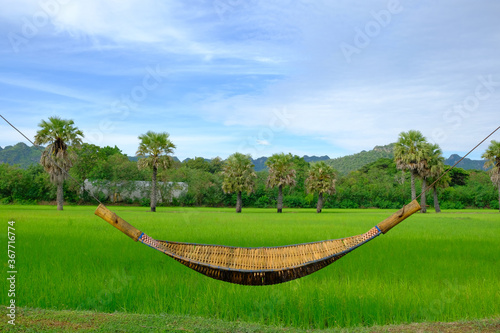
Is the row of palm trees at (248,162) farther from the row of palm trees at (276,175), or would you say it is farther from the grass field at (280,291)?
the grass field at (280,291)

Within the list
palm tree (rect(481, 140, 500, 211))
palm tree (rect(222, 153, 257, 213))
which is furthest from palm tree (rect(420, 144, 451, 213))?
palm tree (rect(222, 153, 257, 213))

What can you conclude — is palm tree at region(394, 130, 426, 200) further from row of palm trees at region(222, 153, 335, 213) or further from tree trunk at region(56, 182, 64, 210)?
tree trunk at region(56, 182, 64, 210)

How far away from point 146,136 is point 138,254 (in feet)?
110

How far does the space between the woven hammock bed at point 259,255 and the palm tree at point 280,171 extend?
39.9m

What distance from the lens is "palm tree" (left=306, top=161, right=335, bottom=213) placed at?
45.8 metres

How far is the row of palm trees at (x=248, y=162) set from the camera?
37062 mm

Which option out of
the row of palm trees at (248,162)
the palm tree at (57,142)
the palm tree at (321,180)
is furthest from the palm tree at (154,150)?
the palm tree at (321,180)

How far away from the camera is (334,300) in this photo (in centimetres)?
536

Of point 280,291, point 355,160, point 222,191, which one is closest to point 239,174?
point 222,191

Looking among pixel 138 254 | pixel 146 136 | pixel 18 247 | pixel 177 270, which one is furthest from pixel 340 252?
pixel 146 136

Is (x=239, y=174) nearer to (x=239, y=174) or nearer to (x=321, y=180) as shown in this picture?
(x=239, y=174)

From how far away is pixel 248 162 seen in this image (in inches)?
1823

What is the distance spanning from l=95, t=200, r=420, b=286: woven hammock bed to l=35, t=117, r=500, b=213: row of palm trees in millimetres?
28699

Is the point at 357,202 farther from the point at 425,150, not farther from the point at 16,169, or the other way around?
the point at 16,169
